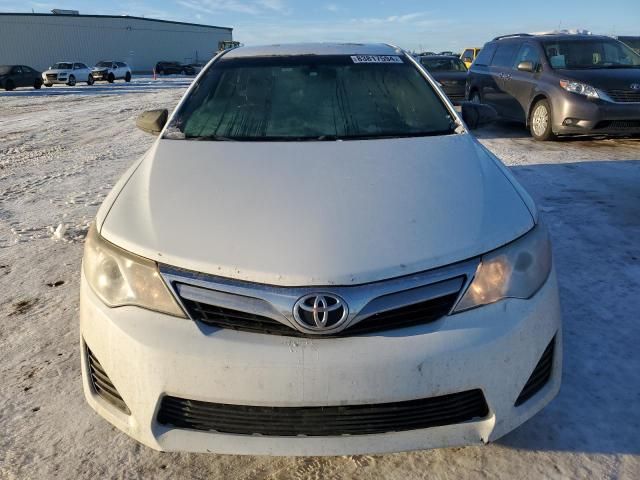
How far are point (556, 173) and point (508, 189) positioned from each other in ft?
14.8

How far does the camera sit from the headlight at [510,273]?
170 cm

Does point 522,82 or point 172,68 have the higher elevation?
point 522,82

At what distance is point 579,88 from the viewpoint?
7.70 metres

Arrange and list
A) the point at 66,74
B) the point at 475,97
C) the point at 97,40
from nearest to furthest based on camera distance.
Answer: the point at 475,97 → the point at 66,74 → the point at 97,40

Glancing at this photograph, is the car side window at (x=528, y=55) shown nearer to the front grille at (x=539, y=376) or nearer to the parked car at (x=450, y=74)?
the parked car at (x=450, y=74)

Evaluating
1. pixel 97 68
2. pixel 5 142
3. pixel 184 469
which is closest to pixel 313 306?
pixel 184 469

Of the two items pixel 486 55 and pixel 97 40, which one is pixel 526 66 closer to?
pixel 486 55

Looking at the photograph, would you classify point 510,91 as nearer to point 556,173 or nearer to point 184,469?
point 556,173

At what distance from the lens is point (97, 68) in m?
37.1

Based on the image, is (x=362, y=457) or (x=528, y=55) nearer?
(x=362, y=457)

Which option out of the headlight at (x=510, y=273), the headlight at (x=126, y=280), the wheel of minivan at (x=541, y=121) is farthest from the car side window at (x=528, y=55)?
the headlight at (x=126, y=280)

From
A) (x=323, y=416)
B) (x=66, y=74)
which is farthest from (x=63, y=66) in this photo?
(x=323, y=416)

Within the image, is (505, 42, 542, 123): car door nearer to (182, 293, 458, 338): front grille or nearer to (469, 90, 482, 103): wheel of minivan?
(469, 90, 482, 103): wheel of minivan

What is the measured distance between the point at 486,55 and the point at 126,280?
415 inches
